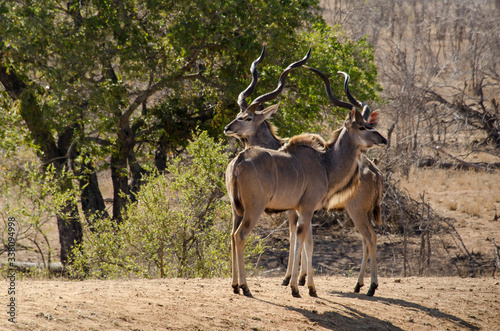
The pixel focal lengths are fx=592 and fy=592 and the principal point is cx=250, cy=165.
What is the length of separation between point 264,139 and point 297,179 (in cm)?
148

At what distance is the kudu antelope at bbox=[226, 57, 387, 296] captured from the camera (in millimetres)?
4887

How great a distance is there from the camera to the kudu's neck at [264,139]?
654 centimetres

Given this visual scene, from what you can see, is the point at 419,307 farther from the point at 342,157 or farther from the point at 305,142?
the point at 305,142

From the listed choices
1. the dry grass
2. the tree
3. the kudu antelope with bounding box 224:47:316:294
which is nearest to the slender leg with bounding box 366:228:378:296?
the kudu antelope with bounding box 224:47:316:294

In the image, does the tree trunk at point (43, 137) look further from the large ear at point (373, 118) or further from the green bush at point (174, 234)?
the large ear at point (373, 118)

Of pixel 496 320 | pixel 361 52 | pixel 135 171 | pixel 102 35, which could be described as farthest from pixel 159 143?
pixel 496 320

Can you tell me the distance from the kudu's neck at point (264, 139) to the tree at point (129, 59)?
2.19 metres

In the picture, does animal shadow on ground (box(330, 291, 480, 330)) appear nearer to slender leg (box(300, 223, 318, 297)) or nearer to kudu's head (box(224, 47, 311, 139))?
slender leg (box(300, 223, 318, 297))

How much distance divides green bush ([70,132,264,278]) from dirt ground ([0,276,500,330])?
1406 mm

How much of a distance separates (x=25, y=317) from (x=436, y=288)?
437 centimetres

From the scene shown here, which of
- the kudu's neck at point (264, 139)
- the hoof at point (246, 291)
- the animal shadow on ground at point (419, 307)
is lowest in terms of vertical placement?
the animal shadow on ground at point (419, 307)

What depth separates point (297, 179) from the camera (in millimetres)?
5184

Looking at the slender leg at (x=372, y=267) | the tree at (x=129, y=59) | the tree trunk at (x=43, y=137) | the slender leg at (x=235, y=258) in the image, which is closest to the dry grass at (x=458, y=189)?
the tree at (x=129, y=59)

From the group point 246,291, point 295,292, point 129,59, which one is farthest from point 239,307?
point 129,59
